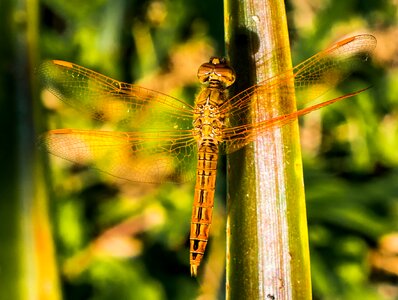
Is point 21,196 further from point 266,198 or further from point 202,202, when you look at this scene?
point 202,202

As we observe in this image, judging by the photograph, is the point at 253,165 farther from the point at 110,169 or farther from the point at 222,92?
the point at 110,169

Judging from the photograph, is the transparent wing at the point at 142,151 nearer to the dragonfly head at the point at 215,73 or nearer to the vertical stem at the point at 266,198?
the dragonfly head at the point at 215,73

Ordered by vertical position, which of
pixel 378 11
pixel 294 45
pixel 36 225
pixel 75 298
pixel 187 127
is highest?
pixel 378 11

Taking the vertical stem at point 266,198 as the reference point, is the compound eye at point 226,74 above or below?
above

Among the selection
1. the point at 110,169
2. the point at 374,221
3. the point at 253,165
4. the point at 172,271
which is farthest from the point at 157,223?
the point at 253,165

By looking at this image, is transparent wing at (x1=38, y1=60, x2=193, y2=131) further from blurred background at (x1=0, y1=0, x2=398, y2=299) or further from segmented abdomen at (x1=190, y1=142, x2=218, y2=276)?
blurred background at (x1=0, y1=0, x2=398, y2=299)

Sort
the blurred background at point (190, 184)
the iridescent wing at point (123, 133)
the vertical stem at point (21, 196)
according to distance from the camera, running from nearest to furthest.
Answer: the vertical stem at point (21, 196), the iridescent wing at point (123, 133), the blurred background at point (190, 184)

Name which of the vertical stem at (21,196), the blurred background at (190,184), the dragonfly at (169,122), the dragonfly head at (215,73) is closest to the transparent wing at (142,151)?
the dragonfly at (169,122)

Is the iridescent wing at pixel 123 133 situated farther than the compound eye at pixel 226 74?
Yes
